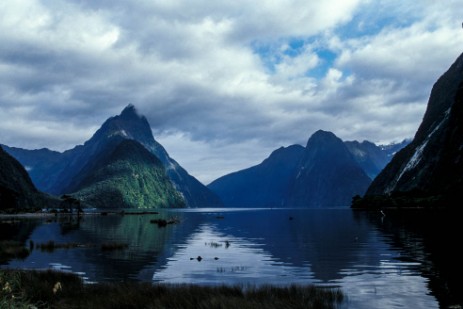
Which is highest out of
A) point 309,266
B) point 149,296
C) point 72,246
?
point 149,296

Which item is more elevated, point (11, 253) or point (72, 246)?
point (11, 253)

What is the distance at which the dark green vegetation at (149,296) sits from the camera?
22625 millimetres

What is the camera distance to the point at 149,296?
82.7 feet

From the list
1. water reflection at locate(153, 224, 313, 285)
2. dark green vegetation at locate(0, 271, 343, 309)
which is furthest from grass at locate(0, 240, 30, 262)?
dark green vegetation at locate(0, 271, 343, 309)


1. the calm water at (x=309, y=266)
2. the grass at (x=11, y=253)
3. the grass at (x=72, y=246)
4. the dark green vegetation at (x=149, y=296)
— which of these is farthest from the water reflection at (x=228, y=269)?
the grass at (x=11, y=253)

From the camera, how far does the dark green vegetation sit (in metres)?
22.6

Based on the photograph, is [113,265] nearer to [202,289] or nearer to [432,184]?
[202,289]

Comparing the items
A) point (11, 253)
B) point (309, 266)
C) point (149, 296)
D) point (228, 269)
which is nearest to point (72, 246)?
point (11, 253)

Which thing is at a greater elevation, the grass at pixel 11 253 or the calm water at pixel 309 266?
the grass at pixel 11 253

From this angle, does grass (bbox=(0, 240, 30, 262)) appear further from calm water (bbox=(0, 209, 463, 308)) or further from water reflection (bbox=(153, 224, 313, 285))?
water reflection (bbox=(153, 224, 313, 285))

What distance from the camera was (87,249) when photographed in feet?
202

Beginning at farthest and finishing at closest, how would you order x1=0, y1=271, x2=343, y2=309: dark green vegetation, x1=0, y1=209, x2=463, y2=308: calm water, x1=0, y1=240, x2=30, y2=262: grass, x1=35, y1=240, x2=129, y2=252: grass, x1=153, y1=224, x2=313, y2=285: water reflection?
x1=35, y1=240, x2=129, y2=252: grass < x1=0, y1=240, x2=30, y2=262: grass < x1=153, y1=224, x2=313, y2=285: water reflection < x1=0, y1=209, x2=463, y2=308: calm water < x1=0, y1=271, x2=343, y2=309: dark green vegetation

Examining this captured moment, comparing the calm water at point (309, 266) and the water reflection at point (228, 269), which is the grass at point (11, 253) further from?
the water reflection at point (228, 269)

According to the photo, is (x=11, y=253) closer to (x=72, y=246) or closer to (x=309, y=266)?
(x=72, y=246)
